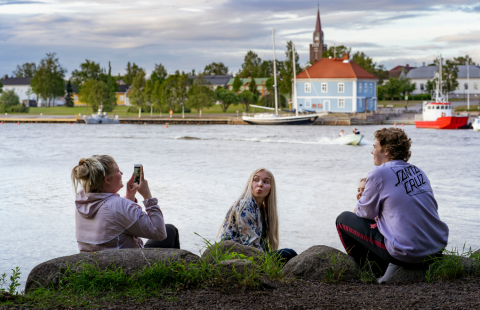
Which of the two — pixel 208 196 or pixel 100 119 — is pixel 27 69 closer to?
pixel 100 119

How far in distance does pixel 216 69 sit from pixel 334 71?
3456 inches

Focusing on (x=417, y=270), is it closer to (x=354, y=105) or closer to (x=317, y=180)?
(x=317, y=180)

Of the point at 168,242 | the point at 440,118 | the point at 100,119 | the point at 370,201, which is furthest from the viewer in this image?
the point at 100,119

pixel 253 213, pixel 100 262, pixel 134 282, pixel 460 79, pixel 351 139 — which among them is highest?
pixel 460 79

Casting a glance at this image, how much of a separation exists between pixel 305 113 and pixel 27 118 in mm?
40043

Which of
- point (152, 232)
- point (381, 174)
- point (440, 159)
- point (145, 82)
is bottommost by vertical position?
point (440, 159)

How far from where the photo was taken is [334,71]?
75.4m

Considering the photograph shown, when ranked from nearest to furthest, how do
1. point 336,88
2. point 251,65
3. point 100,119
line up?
point 336,88
point 100,119
point 251,65

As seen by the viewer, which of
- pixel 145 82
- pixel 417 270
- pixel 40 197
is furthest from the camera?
pixel 145 82

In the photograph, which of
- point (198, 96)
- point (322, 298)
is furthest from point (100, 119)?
point (322, 298)

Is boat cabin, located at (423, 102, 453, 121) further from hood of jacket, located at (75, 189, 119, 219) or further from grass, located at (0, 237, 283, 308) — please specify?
hood of jacket, located at (75, 189, 119, 219)

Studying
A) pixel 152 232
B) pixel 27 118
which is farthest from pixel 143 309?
pixel 27 118

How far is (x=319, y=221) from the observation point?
10.2 m

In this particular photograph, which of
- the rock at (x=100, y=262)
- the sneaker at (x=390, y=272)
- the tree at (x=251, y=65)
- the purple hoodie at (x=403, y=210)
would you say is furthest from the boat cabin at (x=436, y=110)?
the tree at (x=251, y=65)
